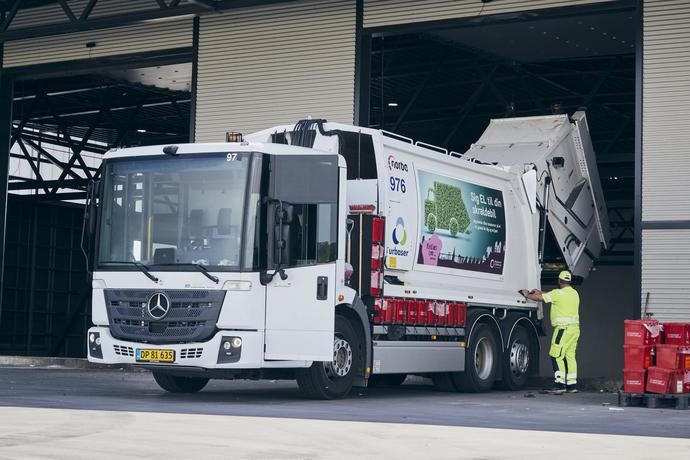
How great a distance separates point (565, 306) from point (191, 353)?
6255mm

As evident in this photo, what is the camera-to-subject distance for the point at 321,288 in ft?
45.9

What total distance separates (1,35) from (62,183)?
1225 cm

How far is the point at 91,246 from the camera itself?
47.6 ft

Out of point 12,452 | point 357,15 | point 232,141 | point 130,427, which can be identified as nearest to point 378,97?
point 357,15

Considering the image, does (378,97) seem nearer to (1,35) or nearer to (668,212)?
(1,35)

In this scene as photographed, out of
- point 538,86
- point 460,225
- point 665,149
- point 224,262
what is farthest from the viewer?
point 538,86

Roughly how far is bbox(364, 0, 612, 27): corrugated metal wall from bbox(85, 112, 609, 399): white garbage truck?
134 inches

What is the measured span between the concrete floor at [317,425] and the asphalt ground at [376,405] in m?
0.01

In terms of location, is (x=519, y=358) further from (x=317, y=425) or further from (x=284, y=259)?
(x=317, y=425)

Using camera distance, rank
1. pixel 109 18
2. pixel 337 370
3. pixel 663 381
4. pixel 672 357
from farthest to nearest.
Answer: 1. pixel 109 18
2. pixel 672 357
3. pixel 663 381
4. pixel 337 370

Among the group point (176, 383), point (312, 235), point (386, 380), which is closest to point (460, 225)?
point (386, 380)

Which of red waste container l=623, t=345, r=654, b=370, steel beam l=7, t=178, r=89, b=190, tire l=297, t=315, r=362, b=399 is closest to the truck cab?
tire l=297, t=315, r=362, b=399

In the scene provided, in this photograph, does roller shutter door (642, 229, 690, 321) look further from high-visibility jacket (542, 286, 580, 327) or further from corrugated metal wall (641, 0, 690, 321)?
high-visibility jacket (542, 286, 580, 327)

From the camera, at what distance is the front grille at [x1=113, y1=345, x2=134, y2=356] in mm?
13992
